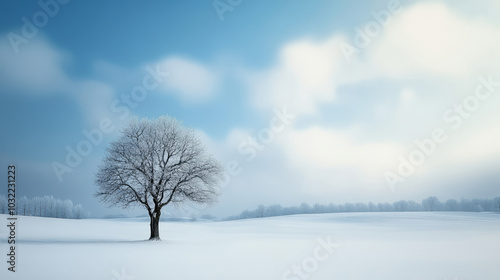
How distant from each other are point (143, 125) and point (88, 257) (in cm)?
1343

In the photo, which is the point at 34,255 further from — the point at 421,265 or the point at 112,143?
the point at 421,265

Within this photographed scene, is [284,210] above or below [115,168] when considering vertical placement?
below

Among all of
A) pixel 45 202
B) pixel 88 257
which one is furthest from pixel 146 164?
pixel 45 202

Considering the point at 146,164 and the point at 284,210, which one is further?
the point at 284,210

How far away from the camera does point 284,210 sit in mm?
141500

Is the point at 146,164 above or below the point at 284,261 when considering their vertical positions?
above

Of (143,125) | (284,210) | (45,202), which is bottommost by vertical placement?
(284,210)

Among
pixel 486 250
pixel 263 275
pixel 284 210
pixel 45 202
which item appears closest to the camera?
pixel 263 275

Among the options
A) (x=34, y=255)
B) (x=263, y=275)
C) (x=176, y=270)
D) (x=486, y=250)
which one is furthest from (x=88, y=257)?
(x=486, y=250)

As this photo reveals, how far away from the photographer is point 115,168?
26.6 m

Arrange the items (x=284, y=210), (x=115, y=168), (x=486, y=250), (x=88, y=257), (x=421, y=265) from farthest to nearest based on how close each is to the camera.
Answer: (x=284, y=210) < (x=115, y=168) < (x=486, y=250) < (x=88, y=257) < (x=421, y=265)

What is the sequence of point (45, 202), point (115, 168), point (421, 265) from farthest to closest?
point (45, 202)
point (115, 168)
point (421, 265)

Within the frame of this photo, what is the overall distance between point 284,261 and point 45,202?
115511 millimetres

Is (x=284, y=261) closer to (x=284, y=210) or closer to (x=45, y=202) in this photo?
(x=45, y=202)
